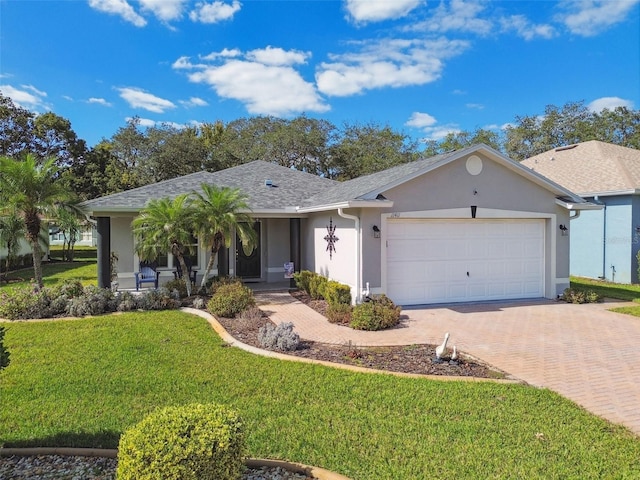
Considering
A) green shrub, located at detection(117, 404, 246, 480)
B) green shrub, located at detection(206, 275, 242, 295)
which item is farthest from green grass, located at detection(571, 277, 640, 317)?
green shrub, located at detection(117, 404, 246, 480)

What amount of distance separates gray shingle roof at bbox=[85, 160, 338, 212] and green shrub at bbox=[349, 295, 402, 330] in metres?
6.67

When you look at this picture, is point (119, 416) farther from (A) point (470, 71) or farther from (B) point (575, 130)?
(B) point (575, 130)

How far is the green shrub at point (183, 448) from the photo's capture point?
290cm

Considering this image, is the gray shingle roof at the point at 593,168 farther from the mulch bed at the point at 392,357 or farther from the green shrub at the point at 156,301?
the green shrub at the point at 156,301

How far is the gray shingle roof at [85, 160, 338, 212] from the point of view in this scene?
14202mm

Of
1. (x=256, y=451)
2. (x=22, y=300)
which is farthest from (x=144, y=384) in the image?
(x=22, y=300)

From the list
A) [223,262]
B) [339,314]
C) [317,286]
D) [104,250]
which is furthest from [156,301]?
[339,314]

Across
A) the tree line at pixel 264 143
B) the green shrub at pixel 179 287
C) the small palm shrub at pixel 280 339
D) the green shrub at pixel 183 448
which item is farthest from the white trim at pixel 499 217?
the tree line at pixel 264 143

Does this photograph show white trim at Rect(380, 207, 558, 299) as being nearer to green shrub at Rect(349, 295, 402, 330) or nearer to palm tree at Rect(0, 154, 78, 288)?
green shrub at Rect(349, 295, 402, 330)

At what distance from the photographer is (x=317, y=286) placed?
1298 cm

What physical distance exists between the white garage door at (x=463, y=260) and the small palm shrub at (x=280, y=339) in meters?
4.66

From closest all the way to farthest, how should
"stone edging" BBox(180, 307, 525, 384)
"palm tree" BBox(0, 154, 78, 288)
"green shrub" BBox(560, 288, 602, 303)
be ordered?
"stone edging" BBox(180, 307, 525, 384) → "palm tree" BBox(0, 154, 78, 288) → "green shrub" BBox(560, 288, 602, 303)

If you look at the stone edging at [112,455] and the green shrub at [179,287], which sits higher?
the green shrub at [179,287]

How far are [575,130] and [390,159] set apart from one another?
700 inches
